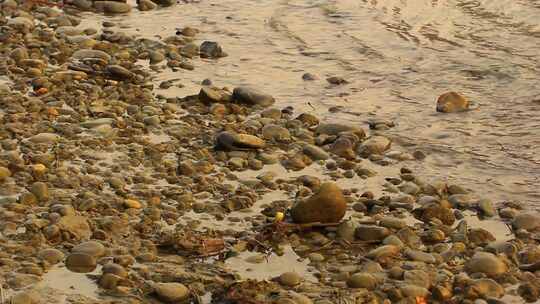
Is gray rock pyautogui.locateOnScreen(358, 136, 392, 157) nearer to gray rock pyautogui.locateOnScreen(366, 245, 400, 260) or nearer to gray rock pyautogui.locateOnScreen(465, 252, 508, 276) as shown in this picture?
gray rock pyautogui.locateOnScreen(366, 245, 400, 260)

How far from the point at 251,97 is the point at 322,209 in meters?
2.85

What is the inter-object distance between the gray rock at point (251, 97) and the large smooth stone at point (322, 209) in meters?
2.76

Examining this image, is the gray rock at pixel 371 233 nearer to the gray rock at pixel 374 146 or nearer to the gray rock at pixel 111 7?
the gray rock at pixel 374 146

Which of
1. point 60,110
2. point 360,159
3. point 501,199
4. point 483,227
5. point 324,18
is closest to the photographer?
point 483,227

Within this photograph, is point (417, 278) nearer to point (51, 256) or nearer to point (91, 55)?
point (51, 256)

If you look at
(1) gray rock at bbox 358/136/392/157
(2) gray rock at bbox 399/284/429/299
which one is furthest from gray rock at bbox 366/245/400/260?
(1) gray rock at bbox 358/136/392/157

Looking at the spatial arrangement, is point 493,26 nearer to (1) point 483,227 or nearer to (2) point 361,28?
(2) point 361,28

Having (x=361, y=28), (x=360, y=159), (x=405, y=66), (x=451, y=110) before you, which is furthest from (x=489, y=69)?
(x=360, y=159)

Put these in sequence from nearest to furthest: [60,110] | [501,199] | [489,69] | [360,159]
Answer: [501,199] < [360,159] < [60,110] < [489,69]

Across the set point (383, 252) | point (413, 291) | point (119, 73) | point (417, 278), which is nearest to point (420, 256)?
point (383, 252)

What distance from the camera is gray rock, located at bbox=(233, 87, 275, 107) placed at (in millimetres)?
8648

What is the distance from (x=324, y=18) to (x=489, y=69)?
3.05 metres

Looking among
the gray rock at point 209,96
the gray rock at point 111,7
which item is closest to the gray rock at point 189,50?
the gray rock at point 209,96

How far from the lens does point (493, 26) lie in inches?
456
